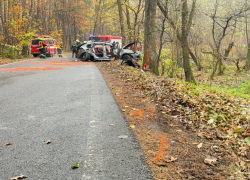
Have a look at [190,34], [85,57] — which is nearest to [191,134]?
[190,34]

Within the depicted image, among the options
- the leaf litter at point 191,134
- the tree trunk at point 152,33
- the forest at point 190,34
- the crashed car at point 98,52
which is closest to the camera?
the leaf litter at point 191,134

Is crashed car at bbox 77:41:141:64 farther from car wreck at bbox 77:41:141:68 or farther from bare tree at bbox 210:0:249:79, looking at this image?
bare tree at bbox 210:0:249:79

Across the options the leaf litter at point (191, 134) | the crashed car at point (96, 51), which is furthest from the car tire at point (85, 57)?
the leaf litter at point (191, 134)

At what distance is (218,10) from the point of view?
17047 millimetres

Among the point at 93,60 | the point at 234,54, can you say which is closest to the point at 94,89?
the point at 93,60

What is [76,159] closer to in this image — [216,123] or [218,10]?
[216,123]

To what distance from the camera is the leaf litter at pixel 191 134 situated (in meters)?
2.74

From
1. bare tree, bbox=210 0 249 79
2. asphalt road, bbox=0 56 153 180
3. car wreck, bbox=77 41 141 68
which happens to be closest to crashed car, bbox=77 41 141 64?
car wreck, bbox=77 41 141 68

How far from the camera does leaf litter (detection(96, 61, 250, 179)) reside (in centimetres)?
274

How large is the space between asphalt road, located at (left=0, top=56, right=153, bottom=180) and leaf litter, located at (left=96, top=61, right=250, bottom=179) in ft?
0.88

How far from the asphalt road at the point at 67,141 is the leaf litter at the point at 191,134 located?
0.27 meters

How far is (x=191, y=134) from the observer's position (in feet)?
12.9

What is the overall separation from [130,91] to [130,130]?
3.64 metres

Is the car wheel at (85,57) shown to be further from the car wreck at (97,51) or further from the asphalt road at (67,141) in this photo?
the asphalt road at (67,141)
